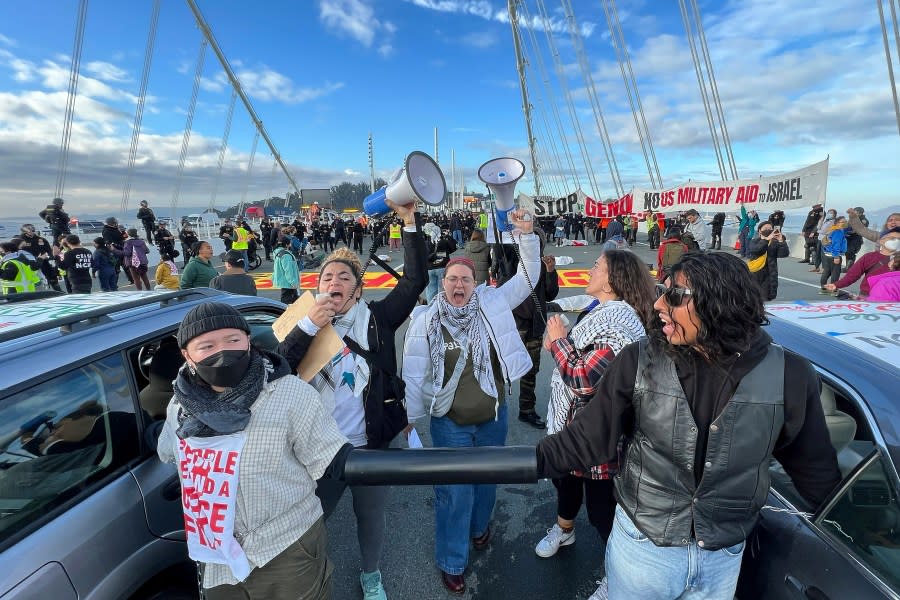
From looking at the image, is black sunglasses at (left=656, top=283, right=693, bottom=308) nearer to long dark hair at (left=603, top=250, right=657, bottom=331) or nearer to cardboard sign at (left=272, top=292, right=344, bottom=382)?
long dark hair at (left=603, top=250, right=657, bottom=331)

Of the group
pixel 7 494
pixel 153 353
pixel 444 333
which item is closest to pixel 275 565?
pixel 7 494

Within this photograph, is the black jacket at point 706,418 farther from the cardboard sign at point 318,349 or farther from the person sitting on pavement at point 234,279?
the person sitting on pavement at point 234,279

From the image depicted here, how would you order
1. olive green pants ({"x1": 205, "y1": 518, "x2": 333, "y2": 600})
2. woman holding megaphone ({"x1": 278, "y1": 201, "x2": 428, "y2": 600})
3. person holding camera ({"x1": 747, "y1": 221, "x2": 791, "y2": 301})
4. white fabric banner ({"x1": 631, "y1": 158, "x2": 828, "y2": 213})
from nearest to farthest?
olive green pants ({"x1": 205, "y1": 518, "x2": 333, "y2": 600}) < woman holding megaphone ({"x1": 278, "y1": 201, "x2": 428, "y2": 600}) < person holding camera ({"x1": 747, "y1": 221, "x2": 791, "y2": 301}) < white fabric banner ({"x1": 631, "y1": 158, "x2": 828, "y2": 213})

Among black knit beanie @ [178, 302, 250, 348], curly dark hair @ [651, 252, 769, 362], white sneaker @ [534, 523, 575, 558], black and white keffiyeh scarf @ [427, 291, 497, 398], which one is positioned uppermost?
curly dark hair @ [651, 252, 769, 362]

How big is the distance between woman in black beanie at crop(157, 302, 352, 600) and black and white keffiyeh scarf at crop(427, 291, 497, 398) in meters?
0.85

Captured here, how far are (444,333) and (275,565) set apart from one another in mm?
1243

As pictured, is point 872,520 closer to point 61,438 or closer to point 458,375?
point 458,375

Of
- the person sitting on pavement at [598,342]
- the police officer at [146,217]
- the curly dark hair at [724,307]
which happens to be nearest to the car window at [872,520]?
the curly dark hair at [724,307]

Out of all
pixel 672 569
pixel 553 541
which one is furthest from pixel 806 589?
pixel 553 541

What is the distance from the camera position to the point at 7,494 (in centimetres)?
130

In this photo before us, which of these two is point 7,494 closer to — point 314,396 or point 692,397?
point 314,396

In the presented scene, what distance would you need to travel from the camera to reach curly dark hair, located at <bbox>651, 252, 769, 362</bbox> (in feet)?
3.65

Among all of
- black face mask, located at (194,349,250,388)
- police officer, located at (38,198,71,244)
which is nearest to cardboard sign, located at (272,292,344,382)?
black face mask, located at (194,349,250,388)

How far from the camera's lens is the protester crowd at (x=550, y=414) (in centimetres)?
116
